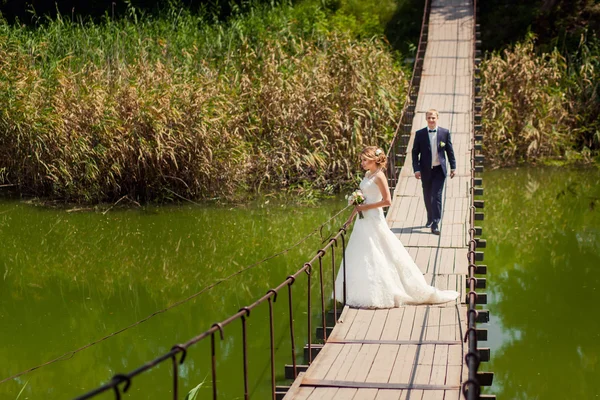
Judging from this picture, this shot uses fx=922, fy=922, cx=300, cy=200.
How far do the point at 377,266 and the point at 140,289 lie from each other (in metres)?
4.41

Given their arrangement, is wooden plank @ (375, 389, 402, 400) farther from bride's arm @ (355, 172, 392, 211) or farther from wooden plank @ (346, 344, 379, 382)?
bride's arm @ (355, 172, 392, 211)

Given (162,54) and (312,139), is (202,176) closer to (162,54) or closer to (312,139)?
(312,139)

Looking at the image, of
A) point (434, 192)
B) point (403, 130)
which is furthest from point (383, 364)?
point (403, 130)

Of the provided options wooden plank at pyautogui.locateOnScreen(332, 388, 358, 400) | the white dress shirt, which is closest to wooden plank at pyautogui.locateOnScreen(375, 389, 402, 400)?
wooden plank at pyautogui.locateOnScreen(332, 388, 358, 400)

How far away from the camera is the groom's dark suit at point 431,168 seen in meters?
9.17

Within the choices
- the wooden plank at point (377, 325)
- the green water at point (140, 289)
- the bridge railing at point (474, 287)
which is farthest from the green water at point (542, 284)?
the green water at point (140, 289)

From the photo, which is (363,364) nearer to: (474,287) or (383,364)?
(383,364)

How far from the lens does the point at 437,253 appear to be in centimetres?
862

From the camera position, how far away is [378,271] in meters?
7.08

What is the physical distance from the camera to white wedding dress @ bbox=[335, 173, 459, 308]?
278 inches

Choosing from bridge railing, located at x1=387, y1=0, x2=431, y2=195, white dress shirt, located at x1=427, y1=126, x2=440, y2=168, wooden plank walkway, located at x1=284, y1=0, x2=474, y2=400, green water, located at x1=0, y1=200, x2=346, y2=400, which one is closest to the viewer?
wooden plank walkway, located at x1=284, y1=0, x2=474, y2=400

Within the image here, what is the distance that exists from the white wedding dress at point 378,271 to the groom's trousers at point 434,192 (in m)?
2.03

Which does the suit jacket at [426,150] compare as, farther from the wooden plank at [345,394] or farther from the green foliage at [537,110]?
the green foliage at [537,110]

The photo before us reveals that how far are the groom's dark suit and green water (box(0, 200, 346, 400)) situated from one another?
70.3 inches
